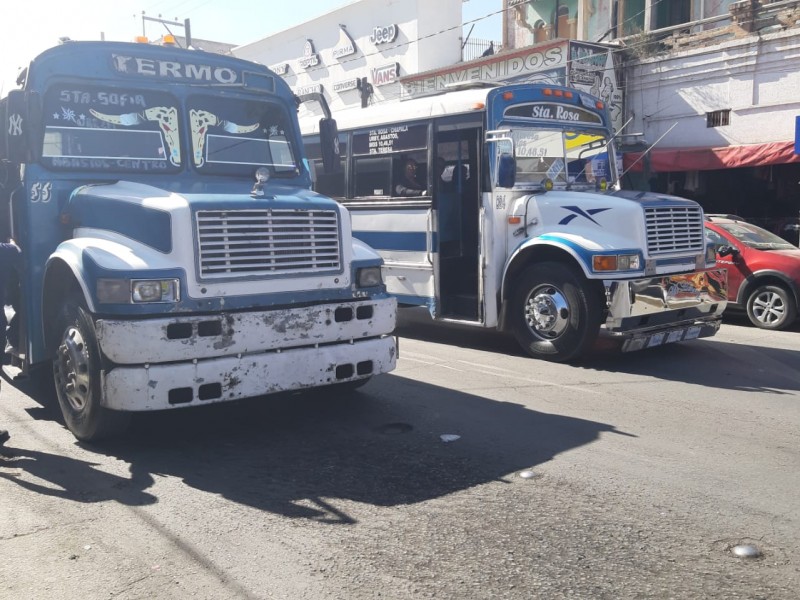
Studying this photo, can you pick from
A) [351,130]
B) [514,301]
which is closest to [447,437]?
[514,301]

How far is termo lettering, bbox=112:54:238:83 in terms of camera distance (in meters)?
6.44

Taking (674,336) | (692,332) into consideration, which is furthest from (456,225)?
(692,332)

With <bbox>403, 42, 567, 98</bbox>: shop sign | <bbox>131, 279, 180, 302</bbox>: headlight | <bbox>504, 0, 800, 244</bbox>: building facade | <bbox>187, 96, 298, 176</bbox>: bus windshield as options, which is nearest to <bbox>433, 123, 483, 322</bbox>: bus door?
<bbox>187, 96, 298, 176</bbox>: bus windshield

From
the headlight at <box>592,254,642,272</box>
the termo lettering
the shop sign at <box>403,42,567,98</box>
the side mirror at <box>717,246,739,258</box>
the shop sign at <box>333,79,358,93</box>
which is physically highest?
the shop sign at <box>333,79,358,93</box>

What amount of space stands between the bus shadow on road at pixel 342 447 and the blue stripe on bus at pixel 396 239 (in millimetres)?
3007

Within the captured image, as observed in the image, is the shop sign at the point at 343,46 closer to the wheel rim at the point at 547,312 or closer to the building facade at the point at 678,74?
the building facade at the point at 678,74

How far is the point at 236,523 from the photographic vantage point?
438 cm

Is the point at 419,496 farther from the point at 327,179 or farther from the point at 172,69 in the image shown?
the point at 327,179

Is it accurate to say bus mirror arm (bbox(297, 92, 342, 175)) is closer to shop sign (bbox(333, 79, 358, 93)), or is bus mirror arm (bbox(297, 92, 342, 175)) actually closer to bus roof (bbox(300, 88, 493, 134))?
bus roof (bbox(300, 88, 493, 134))

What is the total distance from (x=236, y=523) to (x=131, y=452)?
159 centimetres

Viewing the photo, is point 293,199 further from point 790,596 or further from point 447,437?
point 790,596

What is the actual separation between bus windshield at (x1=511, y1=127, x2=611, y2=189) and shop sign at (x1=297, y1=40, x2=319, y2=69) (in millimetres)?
22908

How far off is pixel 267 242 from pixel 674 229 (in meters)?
4.99

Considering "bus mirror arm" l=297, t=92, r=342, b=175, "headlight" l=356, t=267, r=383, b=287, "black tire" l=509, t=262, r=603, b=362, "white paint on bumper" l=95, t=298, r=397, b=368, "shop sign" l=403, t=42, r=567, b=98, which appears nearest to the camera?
"white paint on bumper" l=95, t=298, r=397, b=368
